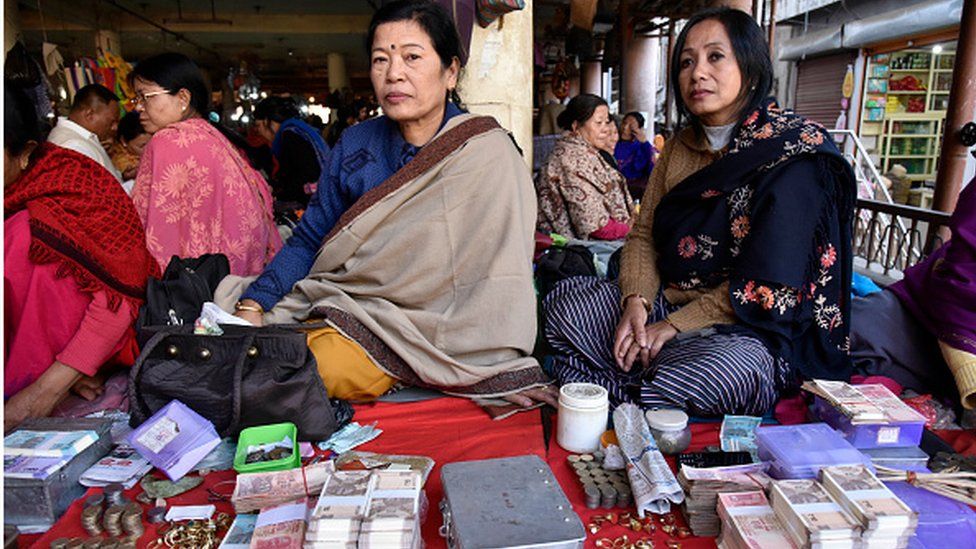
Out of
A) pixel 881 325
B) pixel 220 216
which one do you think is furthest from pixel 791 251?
pixel 220 216

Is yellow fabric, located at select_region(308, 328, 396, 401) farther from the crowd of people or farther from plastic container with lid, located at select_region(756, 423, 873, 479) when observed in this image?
plastic container with lid, located at select_region(756, 423, 873, 479)

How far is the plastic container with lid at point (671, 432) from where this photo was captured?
199 centimetres

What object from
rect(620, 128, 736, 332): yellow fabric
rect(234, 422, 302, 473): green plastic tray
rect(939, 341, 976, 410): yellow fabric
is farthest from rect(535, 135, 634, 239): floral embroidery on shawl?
rect(234, 422, 302, 473): green plastic tray

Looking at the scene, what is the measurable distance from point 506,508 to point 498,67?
311 cm

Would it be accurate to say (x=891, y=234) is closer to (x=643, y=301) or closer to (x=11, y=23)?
(x=643, y=301)

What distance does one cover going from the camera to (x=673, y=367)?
7.21 feet

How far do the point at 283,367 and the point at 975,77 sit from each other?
206 inches

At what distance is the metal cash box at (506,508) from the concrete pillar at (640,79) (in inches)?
371

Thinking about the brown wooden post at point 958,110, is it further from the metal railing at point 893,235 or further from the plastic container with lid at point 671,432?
the plastic container with lid at point 671,432

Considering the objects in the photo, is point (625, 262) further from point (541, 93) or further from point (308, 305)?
point (541, 93)

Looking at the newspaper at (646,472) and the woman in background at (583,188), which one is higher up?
the woman in background at (583,188)

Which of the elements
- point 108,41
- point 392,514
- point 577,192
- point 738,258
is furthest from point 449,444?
point 108,41

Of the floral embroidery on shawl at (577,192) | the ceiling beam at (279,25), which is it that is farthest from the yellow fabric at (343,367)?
the ceiling beam at (279,25)

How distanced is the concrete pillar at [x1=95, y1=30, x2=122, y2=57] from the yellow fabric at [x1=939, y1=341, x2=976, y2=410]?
41.4ft
